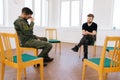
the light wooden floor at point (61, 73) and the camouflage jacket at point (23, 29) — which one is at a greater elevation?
the camouflage jacket at point (23, 29)

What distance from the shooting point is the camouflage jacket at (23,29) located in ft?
10.6

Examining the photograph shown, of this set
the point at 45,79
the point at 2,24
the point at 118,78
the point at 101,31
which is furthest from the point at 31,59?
the point at 101,31

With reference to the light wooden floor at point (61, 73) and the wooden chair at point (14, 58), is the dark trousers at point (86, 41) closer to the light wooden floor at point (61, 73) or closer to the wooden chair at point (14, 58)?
the light wooden floor at point (61, 73)

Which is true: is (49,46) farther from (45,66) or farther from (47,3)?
(47,3)

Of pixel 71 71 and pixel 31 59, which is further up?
pixel 31 59

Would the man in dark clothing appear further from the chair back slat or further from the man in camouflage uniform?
the chair back slat

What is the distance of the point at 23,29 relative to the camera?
327 cm

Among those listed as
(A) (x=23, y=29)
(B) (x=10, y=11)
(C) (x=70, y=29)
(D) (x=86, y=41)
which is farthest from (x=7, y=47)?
(C) (x=70, y=29)

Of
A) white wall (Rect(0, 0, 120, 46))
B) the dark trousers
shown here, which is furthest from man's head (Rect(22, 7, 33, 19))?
white wall (Rect(0, 0, 120, 46))

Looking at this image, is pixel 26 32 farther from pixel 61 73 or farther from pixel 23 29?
pixel 61 73

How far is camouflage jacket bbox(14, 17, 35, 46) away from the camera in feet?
10.6

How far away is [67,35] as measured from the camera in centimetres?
739

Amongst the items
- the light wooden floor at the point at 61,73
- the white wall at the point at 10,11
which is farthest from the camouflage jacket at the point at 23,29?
the white wall at the point at 10,11

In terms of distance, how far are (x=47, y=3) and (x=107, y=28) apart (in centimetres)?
279
